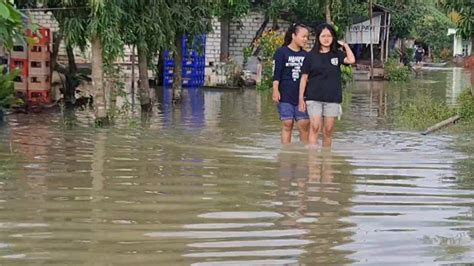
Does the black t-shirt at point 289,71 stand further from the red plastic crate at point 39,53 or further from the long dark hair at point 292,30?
the red plastic crate at point 39,53

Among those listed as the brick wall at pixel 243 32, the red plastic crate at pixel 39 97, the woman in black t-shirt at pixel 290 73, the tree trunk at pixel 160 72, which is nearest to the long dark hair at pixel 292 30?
the woman in black t-shirt at pixel 290 73

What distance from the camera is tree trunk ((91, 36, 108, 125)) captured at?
12732 mm

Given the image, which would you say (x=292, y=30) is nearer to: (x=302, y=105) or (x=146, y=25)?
(x=302, y=105)

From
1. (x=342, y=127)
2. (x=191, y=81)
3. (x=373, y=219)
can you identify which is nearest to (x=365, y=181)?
(x=373, y=219)

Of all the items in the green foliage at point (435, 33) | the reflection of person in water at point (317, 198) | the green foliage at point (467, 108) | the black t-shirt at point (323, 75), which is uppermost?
the green foliage at point (435, 33)

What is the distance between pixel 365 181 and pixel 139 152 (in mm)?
3059

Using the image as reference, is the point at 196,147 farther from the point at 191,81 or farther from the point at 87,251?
the point at 191,81

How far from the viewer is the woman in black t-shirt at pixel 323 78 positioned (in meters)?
9.57

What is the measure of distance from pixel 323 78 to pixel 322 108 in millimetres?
400

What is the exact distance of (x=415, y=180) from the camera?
25.3 feet

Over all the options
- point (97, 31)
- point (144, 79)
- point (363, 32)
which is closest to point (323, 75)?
point (97, 31)

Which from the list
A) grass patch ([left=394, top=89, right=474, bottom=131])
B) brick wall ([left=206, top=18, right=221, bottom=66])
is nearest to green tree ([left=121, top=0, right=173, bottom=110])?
grass patch ([left=394, top=89, right=474, bottom=131])

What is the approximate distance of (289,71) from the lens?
995 cm

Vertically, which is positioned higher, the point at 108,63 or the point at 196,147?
the point at 108,63
